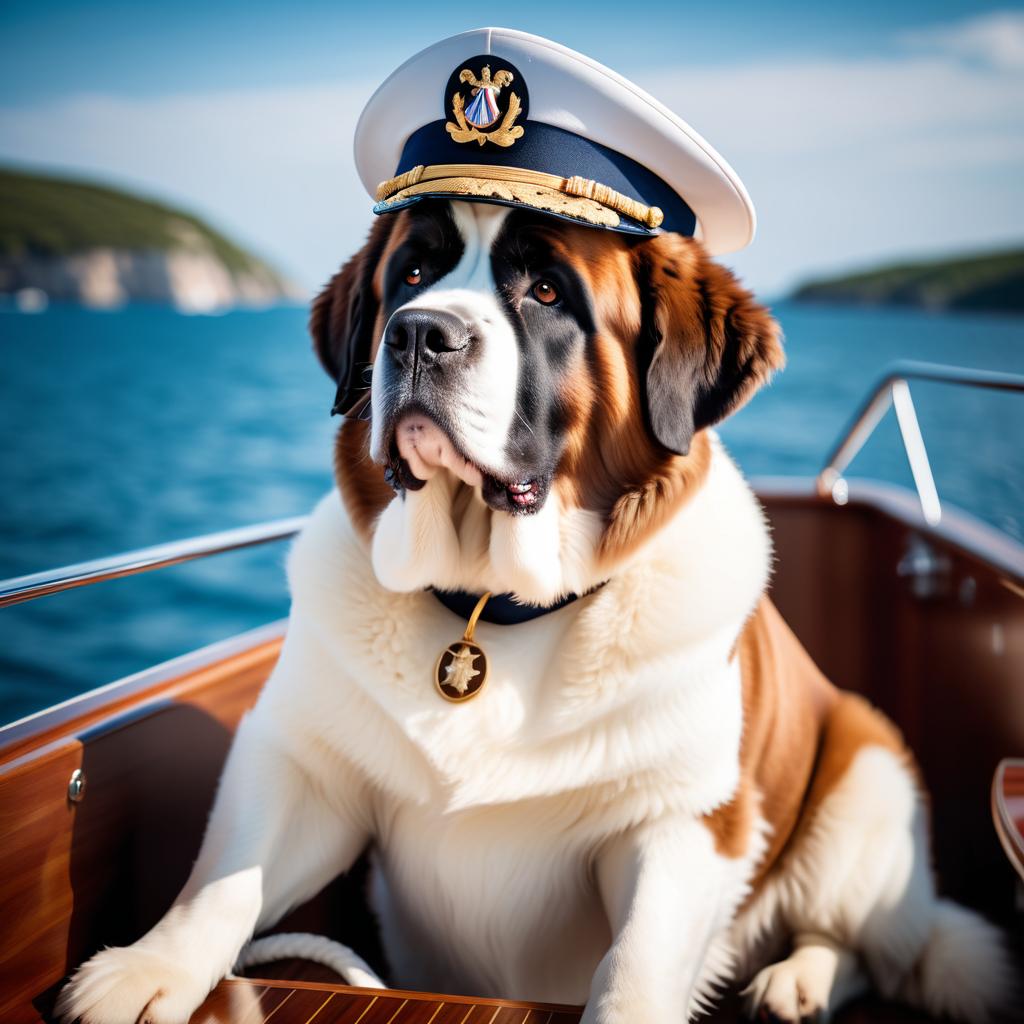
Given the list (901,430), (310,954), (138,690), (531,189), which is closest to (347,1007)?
(310,954)

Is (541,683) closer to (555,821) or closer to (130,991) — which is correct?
(555,821)

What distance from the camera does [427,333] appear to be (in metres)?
1.28

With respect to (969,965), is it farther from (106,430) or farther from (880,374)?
(106,430)

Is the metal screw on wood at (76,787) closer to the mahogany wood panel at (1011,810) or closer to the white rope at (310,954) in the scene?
the white rope at (310,954)

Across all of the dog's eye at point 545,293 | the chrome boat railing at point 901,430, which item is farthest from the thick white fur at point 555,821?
the chrome boat railing at point 901,430

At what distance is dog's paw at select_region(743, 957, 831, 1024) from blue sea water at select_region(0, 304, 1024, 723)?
112cm

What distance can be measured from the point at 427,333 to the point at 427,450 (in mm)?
166

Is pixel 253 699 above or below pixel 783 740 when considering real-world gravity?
below

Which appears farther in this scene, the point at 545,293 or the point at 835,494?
the point at 835,494

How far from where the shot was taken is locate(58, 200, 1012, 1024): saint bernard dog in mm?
1381

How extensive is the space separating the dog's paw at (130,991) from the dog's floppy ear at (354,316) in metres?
0.82

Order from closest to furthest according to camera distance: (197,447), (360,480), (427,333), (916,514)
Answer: (427,333)
(360,480)
(916,514)
(197,447)

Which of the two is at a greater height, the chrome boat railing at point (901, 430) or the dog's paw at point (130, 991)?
the chrome boat railing at point (901, 430)

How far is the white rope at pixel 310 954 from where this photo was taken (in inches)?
61.4
